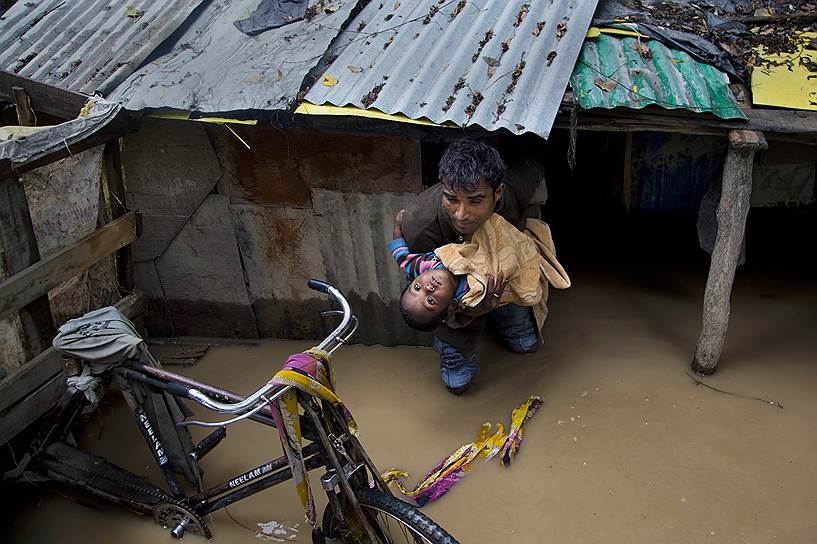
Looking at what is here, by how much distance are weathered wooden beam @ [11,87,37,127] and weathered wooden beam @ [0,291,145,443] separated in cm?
182

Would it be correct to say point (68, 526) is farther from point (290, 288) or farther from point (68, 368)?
point (290, 288)

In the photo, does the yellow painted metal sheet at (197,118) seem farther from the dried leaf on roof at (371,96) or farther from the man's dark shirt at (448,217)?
the man's dark shirt at (448,217)

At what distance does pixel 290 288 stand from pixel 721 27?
3554 millimetres

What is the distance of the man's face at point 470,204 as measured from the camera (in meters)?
3.70

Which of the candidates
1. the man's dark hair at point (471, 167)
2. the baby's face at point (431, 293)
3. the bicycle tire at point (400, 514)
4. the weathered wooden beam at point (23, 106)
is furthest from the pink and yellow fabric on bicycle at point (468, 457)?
the weathered wooden beam at point (23, 106)

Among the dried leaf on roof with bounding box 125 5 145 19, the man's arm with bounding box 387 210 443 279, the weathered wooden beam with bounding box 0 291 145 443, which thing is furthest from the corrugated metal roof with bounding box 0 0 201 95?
the man's arm with bounding box 387 210 443 279

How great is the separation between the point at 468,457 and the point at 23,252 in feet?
9.50

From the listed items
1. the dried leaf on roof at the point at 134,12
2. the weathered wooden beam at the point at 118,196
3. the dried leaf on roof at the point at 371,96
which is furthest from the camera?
the dried leaf on roof at the point at 134,12

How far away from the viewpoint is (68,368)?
3.47m

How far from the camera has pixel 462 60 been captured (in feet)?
14.2

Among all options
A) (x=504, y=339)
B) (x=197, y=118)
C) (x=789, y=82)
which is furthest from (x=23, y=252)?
(x=789, y=82)

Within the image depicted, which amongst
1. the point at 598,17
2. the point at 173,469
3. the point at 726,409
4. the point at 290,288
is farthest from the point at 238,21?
the point at 726,409

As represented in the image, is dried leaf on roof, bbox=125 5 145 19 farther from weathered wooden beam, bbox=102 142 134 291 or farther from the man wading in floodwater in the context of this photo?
the man wading in floodwater

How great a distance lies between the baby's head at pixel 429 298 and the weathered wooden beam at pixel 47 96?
109 inches
